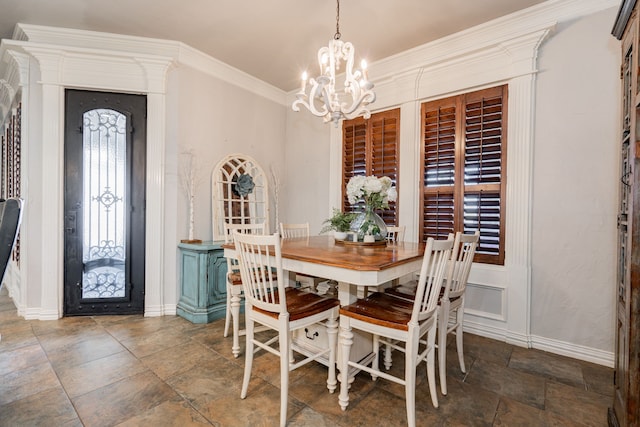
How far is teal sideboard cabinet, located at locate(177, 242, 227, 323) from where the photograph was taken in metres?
3.13

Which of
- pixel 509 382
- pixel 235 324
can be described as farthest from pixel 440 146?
pixel 235 324

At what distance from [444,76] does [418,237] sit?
170cm

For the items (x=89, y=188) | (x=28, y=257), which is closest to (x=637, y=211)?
(x=89, y=188)

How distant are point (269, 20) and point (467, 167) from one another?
2.37 meters

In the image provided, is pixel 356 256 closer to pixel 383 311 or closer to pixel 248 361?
pixel 383 311

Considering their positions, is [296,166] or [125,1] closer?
[125,1]

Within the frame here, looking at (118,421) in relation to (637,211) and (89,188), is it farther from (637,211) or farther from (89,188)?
(637,211)

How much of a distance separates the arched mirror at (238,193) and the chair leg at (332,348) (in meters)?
1.78

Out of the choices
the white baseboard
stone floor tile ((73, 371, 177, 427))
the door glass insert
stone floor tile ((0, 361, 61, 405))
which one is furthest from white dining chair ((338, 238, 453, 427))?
the door glass insert

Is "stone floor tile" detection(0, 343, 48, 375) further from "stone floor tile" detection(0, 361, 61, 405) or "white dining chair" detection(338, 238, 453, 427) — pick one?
"white dining chair" detection(338, 238, 453, 427)

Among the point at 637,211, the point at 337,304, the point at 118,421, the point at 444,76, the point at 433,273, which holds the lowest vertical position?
the point at 118,421

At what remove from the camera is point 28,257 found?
3129mm

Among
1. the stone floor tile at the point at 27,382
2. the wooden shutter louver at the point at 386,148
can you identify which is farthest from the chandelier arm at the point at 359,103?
the stone floor tile at the point at 27,382

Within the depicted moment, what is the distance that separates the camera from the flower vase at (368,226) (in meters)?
2.39
